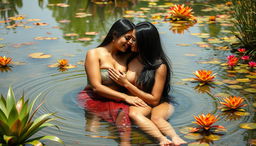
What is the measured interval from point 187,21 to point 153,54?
418 cm

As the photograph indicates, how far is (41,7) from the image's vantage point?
9477mm

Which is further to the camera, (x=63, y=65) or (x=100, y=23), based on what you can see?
(x=100, y=23)

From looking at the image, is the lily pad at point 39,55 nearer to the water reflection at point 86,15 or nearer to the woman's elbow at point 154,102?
the water reflection at point 86,15

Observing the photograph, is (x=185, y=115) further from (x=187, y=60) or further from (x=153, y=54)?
(x=187, y=60)

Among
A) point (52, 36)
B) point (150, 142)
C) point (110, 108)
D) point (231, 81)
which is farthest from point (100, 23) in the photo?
point (150, 142)

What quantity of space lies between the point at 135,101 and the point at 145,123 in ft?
1.34

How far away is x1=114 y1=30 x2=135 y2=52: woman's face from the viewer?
4.31 m

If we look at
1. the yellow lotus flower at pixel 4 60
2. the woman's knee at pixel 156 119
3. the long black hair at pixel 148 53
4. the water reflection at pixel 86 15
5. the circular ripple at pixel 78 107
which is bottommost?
the circular ripple at pixel 78 107

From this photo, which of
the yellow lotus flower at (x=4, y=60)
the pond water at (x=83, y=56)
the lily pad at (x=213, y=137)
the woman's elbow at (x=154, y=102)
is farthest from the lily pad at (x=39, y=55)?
the lily pad at (x=213, y=137)

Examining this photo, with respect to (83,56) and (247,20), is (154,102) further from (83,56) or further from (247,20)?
(247,20)

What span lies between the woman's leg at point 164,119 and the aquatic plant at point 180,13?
4.08 meters

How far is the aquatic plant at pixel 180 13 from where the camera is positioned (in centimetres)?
815

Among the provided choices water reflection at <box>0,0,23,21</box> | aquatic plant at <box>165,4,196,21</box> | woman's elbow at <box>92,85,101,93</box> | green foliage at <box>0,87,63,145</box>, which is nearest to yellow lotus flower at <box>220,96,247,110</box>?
woman's elbow at <box>92,85,101,93</box>

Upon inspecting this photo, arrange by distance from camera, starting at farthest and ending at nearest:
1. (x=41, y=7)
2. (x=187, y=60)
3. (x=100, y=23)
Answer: (x=41, y=7) < (x=100, y=23) < (x=187, y=60)
